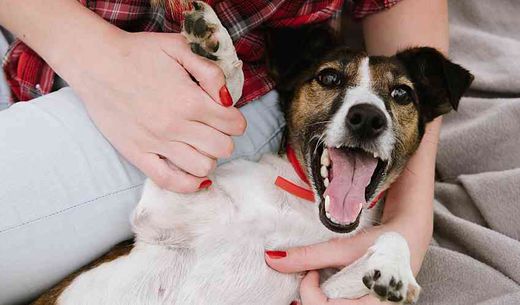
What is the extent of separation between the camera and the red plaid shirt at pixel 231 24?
186cm

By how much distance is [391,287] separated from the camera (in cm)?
155

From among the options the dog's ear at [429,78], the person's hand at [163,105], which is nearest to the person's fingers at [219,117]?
the person's hand at [163,105]

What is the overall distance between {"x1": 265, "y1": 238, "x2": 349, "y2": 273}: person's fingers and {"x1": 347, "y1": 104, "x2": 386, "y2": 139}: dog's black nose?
15.5 inches

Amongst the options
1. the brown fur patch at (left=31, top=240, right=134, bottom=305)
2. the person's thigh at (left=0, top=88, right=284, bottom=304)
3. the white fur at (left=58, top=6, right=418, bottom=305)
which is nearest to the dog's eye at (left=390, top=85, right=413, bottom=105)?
the white fur at (left=58, top=6, right=418, bottom=305)

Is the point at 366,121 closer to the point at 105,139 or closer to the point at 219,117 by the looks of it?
the point at 219,117

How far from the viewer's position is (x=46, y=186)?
1.67 metres

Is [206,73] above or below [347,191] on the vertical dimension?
above

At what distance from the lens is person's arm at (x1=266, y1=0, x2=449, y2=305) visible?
178cm

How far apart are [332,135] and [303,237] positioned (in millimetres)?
382

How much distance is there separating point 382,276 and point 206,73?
0.78m

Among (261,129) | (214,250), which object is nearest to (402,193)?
(261,129)

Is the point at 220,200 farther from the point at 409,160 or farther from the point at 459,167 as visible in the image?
the point at 459,167

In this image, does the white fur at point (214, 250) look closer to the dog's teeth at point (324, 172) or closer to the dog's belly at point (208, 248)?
the dog's belly at point (208, 248)

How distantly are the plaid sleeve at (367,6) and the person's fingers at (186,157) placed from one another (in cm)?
103
